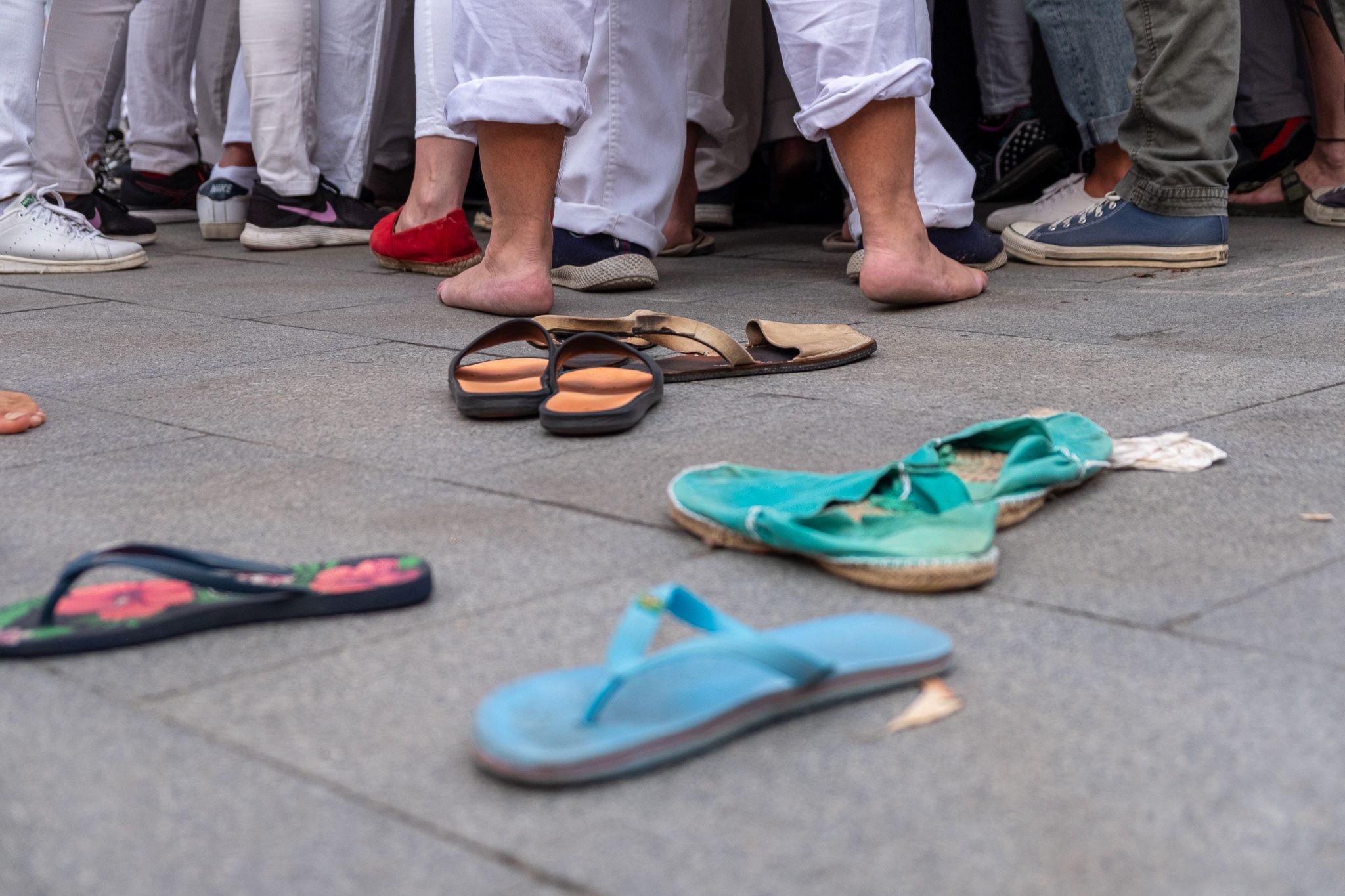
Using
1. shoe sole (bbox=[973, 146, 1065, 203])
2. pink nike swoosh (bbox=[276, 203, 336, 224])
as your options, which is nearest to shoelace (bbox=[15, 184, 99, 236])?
pink nike swoosh (bbox=[276, 203, 336, 224])

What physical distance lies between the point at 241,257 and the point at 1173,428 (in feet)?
9.59

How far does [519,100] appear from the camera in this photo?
262 centimetres

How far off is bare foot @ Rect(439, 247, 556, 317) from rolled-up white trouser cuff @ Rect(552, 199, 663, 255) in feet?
1.18

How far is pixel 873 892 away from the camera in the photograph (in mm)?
767

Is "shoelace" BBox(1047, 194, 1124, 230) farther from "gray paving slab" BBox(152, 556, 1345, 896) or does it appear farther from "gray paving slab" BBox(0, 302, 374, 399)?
"gray paving slab" BBox(152, 556, 1345, 896)

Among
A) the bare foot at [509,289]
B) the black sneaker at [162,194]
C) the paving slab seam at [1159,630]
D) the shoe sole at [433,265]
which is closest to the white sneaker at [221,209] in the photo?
the black sneaker at [162,194]

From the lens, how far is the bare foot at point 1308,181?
4148mm

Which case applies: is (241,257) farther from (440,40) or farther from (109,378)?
(109,378)

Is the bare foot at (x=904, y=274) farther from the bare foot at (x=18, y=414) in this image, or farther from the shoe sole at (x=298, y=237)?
the shoe sole at (x=298, y=237)

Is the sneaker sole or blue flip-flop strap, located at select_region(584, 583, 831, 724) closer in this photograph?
blue flip-flop strap, located at select_region(584, 583, 831, 724)

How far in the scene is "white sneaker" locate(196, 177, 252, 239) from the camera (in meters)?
4.44

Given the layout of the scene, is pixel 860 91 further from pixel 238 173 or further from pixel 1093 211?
pixel 238 173

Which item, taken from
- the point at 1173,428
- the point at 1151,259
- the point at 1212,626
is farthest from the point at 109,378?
the point at 1151,259

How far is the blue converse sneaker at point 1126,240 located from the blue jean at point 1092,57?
12.9 inches
